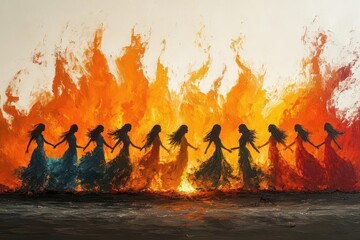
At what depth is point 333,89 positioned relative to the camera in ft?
11.7

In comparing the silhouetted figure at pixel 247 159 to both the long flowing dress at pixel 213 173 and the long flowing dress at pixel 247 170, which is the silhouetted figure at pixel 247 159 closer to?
the long flowing dress at pixel 247 170

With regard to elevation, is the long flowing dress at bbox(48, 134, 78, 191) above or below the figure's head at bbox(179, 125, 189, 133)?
below

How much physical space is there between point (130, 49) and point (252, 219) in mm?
1528

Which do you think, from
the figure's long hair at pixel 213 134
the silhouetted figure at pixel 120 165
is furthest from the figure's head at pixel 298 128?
the silhouetted figure at pixel 120 165

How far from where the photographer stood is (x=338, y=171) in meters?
3.46

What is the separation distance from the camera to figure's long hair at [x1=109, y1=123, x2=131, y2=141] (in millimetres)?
3293

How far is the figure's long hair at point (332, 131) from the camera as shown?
3502 mm

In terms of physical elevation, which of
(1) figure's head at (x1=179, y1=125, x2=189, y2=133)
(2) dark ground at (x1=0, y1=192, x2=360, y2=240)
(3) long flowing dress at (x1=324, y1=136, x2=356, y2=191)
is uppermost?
(1) figure's head at (x1=179, y1=125, x2=189, y2=133)

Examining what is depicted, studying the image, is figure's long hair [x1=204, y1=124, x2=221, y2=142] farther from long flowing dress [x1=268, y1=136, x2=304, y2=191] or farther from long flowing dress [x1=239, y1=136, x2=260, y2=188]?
long flowing dress [x1=268, y1=136, x2=304, y2=191]

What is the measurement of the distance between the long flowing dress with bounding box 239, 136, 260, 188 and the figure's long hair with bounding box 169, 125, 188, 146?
46 centimetres

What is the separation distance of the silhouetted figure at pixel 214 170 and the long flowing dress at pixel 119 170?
20.0 inches

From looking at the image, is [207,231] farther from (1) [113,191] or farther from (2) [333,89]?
(2) [333,89]

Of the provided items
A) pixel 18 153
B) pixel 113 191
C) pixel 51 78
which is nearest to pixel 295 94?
pixel 113 191

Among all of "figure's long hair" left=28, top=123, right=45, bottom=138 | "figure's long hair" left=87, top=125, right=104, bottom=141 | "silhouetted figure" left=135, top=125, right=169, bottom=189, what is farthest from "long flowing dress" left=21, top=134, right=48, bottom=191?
"silhouetted figure" left=135, top=125, right=169, bottom=189
